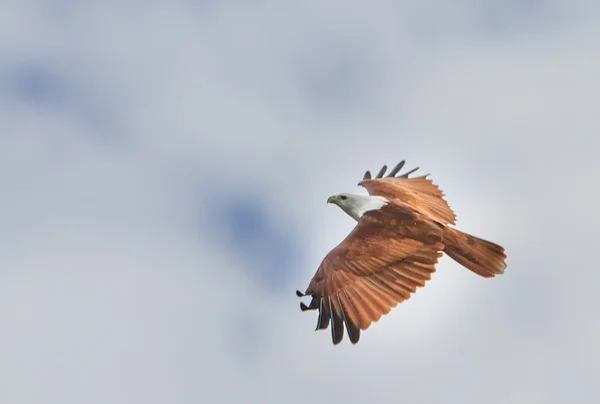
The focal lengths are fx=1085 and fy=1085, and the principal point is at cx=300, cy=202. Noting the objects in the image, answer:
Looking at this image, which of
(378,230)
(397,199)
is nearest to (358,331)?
(378,230)

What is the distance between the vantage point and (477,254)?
18.4 metres

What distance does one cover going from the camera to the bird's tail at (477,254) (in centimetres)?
1833

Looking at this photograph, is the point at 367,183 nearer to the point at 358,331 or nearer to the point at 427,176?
the point at 427,176

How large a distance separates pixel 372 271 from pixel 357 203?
2662 millimetres

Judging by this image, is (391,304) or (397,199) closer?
(391,304)

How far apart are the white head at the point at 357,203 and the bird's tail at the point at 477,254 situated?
1577 millimetres

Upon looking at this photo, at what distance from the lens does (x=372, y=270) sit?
57.7ft

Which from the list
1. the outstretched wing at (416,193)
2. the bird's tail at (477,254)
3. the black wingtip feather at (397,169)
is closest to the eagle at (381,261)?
the bird's tail at (477,254)

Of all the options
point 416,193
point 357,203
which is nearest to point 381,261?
point 357,203

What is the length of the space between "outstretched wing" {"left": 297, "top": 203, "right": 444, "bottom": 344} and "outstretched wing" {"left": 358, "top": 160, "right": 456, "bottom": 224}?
113cm

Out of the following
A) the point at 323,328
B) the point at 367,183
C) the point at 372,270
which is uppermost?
the point at 367,183

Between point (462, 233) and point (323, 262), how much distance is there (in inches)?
104

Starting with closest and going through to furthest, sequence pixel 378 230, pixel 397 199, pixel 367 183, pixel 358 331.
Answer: pixel 358 331 < pixel 378 230 < pixel 397 199 < pixel 367 183

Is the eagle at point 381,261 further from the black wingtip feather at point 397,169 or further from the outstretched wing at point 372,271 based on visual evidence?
the black wingtip feather at point 397,169
